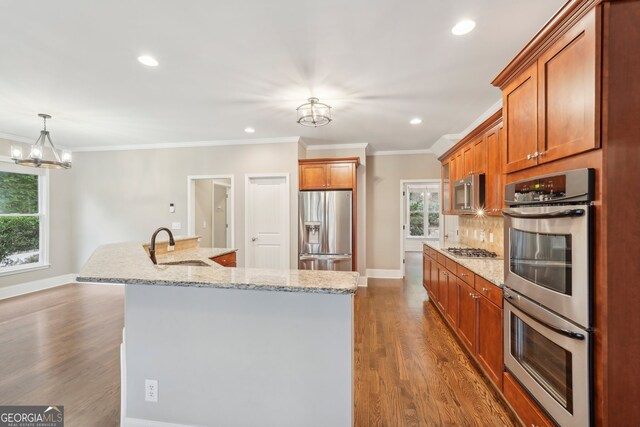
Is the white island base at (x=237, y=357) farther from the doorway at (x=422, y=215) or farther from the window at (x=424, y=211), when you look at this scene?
the window at (x=424, y=211)

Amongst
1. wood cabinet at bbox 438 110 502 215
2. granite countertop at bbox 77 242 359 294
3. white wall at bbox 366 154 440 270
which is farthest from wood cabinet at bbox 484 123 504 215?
white wall at bbox 366 154 440 270

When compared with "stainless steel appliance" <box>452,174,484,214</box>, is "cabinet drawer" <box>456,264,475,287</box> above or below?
below

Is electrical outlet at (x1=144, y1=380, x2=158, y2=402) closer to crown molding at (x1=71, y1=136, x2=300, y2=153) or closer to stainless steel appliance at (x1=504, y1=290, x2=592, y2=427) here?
stainless steel appliance at (x1=504, y1=290, x2=592, y2=427)

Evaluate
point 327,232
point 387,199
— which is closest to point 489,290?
point 327,232

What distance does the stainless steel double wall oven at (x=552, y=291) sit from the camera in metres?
1.25

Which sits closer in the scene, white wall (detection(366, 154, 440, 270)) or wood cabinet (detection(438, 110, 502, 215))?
wood cabinet (detection(438, 110, 502, 215))

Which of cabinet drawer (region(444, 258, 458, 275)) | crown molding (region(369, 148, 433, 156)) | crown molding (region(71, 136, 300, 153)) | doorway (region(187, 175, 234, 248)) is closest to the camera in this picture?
cabinet drawer (region(444, 258, 458, 275))

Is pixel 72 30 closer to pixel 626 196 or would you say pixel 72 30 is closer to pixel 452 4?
pixel 452 4

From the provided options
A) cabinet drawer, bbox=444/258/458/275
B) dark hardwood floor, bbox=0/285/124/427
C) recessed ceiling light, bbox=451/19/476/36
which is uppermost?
recessed ceiling light, bbox=451/19/476/36

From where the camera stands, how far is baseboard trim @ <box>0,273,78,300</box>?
15.0 ft

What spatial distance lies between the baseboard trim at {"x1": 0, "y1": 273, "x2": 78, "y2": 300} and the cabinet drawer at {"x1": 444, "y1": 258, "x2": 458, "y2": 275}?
5.73 m

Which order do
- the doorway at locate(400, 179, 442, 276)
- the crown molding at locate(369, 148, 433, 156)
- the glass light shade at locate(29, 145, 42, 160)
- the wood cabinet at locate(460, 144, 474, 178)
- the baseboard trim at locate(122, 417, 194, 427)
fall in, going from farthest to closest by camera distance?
the doorway at locate(400, 179, 442, 276), the crown molding at locate(369, 148, 433, 156), the glass light shade at locate(29, 145, 42, 160), the wood cabinet at locate(460, 144, 474, 178), the baseboard trim at locate(122, 417, 194, 427)

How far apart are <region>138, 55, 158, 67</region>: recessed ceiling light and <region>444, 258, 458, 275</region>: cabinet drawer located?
134 inches

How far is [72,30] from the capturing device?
80.4 inches
